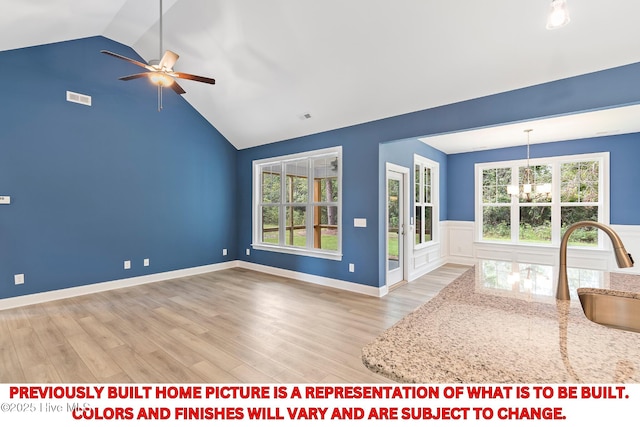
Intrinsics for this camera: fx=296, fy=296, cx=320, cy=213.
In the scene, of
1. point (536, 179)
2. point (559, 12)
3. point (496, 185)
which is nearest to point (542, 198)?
point (536, 179)

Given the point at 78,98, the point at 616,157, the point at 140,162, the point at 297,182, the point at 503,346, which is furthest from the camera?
the point at 297,182

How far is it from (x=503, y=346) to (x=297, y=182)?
5147 mm

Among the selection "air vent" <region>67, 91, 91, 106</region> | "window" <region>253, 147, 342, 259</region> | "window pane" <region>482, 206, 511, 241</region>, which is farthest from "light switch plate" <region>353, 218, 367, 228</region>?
"air vent" <region>67, 91, 91, 106</region>

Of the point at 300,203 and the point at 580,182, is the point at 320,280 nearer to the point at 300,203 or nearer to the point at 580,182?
the point at 300,203

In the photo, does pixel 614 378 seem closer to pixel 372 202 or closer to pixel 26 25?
pixel 372 202

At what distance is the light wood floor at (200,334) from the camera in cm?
240

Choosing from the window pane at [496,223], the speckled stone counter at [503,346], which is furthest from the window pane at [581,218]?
the speckled stone counter at [503,346]

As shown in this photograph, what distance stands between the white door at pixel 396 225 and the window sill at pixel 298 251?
0.90 meters

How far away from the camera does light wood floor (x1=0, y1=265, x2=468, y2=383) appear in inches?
94.4

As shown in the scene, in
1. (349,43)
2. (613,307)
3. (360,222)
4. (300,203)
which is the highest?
(349,43)

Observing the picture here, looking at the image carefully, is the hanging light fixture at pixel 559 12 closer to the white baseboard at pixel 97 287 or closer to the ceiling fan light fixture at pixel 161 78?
the ceiling fan light fixture at pixel 161 78

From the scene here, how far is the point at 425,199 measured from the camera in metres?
6.31

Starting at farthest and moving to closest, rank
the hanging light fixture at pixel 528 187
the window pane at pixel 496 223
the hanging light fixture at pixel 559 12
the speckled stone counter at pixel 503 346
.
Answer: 1. the window pane at pixel 496 223
2. the hanging light fixture at pixel 528 187
3. the hanging light fixture at pixel 559 12
4. the speckled stone counter at pixel 503 346

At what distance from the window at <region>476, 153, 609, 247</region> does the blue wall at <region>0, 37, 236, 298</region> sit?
6.10 m
